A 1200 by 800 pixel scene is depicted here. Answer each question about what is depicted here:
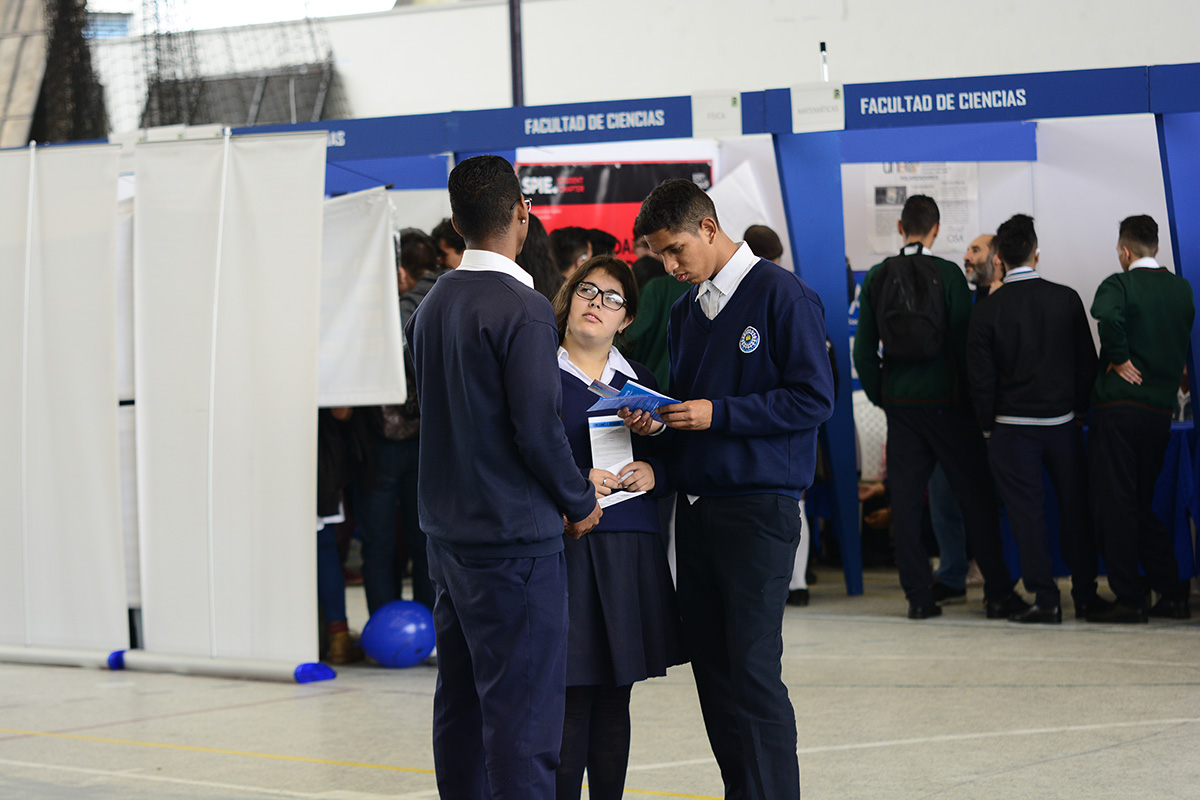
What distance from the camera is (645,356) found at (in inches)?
209

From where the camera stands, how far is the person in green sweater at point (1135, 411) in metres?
5.26

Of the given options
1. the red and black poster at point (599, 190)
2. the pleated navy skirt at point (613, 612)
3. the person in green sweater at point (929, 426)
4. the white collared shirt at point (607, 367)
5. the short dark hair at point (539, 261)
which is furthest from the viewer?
the red and black poster at point (599, 190)

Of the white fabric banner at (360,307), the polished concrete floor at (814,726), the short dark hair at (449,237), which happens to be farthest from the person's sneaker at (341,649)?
the short dark hair at (449,237)

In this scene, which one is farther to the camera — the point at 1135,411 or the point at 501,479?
the point at 1135,411

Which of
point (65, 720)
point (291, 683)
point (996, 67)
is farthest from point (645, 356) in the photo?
point (996, 67)

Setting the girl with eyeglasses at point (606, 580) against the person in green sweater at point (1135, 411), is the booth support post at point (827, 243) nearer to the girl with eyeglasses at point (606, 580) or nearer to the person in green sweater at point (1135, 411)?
the person in green sweater at point (1135, 411)

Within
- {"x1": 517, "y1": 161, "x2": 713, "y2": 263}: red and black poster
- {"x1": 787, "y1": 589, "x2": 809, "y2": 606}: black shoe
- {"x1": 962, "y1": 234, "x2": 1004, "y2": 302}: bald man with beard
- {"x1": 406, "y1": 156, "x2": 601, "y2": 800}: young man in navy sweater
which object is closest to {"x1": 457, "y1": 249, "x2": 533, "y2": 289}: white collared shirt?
{"x1": 406, "y1": 156, "x2": 601, "y2": 800}: young man in navy sweater

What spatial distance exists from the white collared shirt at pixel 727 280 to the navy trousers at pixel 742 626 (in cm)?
45

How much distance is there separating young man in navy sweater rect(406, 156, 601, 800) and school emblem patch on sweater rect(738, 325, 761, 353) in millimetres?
494

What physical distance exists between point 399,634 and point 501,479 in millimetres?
2683

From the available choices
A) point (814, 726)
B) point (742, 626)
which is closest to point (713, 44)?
point (814, 726)

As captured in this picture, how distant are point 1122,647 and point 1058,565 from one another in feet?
5.10

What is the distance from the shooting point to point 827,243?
6.06m

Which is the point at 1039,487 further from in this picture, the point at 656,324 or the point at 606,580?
the point at 606,580
